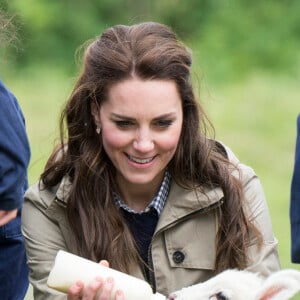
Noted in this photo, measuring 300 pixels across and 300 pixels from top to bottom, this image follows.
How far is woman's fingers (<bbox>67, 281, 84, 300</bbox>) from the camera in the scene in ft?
13.5

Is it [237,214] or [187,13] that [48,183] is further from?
[187,13]

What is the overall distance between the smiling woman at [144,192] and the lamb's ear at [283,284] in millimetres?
399

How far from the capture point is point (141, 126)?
4398 mm

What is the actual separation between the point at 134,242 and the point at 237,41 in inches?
267

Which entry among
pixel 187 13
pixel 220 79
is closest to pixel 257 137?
pixel 220 79

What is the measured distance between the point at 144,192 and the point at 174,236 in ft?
0.74

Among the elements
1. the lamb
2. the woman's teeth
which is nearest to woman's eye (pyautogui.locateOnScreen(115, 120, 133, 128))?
the woman's teeth

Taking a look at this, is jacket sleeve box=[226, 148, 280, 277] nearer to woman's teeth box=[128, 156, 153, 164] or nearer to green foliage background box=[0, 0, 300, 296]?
woman's teeth box=[128, 156, 153, 164]

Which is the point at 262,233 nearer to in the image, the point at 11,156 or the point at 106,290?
the point at 106,290

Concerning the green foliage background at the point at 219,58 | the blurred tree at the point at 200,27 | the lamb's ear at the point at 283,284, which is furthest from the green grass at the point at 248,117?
the lamb's ear at the point at 283,284

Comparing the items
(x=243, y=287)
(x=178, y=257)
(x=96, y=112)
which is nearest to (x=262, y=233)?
(x=178, y=257)

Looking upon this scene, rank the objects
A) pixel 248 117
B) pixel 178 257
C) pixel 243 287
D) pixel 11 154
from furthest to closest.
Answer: pixel 248 117
pixel 178 257
pixel 243 287
pixel 11 154

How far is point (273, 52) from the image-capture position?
11.0 meters

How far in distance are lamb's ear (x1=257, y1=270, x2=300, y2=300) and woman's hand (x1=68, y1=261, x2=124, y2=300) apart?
50cm
